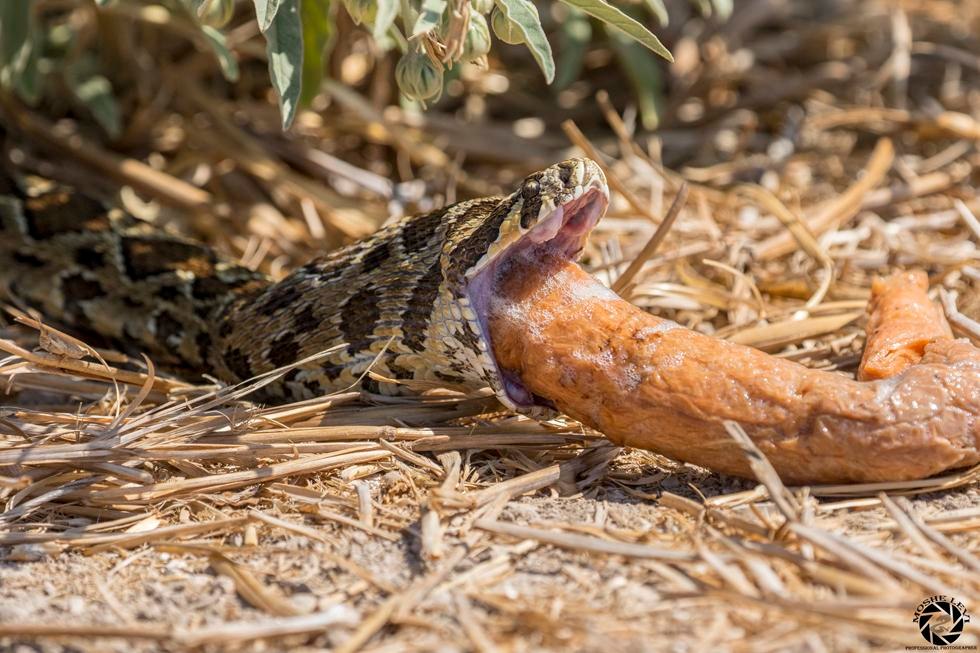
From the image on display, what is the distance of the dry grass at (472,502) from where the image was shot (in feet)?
7.88

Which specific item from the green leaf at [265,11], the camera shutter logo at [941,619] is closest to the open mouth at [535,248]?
the green leaf at [265,11]

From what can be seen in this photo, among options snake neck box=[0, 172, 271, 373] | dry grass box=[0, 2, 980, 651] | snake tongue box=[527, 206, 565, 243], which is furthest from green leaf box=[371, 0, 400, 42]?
snake neck box=[0, 172, 271, 373]

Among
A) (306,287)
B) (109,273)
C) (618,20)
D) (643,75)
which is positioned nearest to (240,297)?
(306,287)

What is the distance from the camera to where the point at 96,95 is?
5.28 meters

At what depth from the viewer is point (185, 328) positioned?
4.46 meters

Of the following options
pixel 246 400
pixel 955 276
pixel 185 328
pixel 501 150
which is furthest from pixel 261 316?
pixel 955 276

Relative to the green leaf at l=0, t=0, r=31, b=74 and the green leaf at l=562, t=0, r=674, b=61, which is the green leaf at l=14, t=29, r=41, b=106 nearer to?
the green leaf at l=0, t=0, r=31, b=74

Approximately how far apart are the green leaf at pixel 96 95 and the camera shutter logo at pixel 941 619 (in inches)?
161

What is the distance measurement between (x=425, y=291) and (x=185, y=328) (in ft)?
4.82

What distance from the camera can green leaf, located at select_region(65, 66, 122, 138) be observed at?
519 cm

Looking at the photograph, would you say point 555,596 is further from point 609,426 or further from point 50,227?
point 50,227

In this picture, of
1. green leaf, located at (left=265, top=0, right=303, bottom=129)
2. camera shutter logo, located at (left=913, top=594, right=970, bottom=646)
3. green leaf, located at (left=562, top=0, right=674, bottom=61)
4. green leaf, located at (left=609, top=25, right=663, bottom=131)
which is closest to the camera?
camera shutter logo, located at (left=913, top=594, right=970, bottom=646)

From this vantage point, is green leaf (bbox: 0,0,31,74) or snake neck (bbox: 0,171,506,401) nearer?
snake neck (bbox: 0,171,506,401)

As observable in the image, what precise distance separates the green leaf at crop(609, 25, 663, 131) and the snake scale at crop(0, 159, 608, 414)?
234 cm
